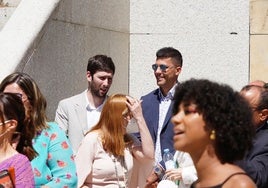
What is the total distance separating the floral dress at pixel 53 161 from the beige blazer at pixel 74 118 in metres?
2.01

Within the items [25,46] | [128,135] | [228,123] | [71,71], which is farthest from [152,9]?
[228,123]

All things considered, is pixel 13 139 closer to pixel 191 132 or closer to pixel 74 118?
pixel 191 132

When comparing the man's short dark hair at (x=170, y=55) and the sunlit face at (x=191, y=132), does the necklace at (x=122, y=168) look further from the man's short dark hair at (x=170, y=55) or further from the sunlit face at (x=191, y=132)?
the sunlit face at (x=191, y=132)

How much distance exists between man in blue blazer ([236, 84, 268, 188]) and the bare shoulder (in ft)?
3.84

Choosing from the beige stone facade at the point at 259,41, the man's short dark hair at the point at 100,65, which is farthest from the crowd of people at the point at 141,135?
the beige stone facade at the point at 259,41

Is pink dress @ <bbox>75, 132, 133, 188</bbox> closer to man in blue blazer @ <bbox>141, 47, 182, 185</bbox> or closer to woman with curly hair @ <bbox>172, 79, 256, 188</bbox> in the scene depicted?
man in blue blazer @ <bbox>141, 47, 182, 185</bbox>

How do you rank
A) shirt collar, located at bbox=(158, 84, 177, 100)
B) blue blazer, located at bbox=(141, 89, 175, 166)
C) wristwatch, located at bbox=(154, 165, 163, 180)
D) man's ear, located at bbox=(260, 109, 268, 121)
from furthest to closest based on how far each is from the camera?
shirt collar, located at bbox=(158, 84, 177, 100)
blue blazer, located at bbox=(141, 89, 175, 166)
wristwatch, located at bbox=(154, 165, 163, 180)
man's ear, located at bbox=(260, 109, 268, 121)

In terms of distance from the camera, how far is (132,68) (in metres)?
10.1

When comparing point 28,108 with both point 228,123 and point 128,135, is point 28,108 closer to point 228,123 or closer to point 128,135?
point 128,135

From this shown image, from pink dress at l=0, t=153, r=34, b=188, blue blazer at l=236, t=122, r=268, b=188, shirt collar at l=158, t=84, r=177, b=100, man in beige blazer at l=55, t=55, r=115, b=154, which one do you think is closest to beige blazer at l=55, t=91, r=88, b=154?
man in beige blazer at l=55, t=55, r=115, b=154

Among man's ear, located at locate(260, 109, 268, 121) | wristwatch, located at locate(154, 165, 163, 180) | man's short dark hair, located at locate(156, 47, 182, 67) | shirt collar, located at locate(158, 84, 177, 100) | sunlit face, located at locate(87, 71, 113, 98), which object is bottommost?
wristwatch, located at locate(154, 165, 163, 180)

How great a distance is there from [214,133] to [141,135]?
2.86m

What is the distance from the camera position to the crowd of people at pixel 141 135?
10.8 feet

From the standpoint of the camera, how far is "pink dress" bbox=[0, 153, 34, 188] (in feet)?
14.0
